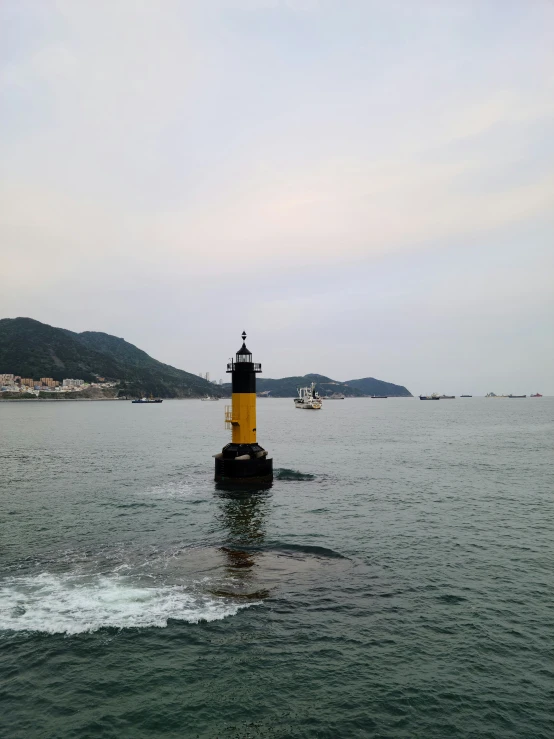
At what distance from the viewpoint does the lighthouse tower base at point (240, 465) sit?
3581cm

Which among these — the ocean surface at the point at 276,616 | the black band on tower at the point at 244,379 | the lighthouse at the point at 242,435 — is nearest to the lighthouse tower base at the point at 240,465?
the lighthouse at the point at 242,435

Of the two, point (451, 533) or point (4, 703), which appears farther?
point (451, 533)

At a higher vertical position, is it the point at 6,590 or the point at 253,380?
the point at 253,380

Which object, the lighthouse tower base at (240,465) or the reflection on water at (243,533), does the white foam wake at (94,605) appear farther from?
the lighthouse tower base at (240,465)

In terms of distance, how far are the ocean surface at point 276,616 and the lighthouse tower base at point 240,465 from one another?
137 inches

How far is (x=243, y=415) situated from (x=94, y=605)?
67.7 feet

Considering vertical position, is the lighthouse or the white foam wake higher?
the lighthouse

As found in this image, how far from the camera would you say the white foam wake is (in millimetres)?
13969

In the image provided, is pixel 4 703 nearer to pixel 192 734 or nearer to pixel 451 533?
pixel 192 734

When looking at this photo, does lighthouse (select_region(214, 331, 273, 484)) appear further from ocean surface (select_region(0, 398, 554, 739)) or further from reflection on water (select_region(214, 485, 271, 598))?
ocean surface (select_region(0, 398, 554, 739))

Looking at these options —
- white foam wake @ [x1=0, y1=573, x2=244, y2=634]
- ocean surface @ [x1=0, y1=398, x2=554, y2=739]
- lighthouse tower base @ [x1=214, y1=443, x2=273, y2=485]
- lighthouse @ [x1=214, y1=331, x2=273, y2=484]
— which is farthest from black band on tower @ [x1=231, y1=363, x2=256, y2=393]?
white foam wake @ [x1=0, y1=573, x2=244, y2=634]

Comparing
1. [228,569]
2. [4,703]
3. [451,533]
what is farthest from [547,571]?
[4,703]

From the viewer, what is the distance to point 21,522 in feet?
83.1

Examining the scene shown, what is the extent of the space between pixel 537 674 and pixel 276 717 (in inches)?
272
